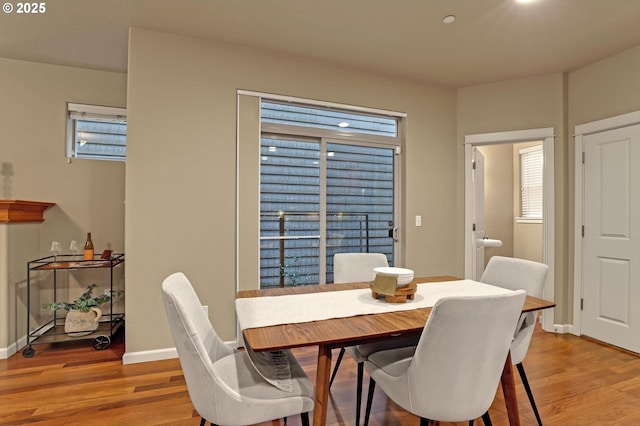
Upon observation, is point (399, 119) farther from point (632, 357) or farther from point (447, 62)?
point (632, 357)

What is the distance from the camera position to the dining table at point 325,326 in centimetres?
130

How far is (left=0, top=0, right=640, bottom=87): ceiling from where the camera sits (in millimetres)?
2428

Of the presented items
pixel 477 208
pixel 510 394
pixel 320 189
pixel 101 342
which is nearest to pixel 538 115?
pixel 477 208

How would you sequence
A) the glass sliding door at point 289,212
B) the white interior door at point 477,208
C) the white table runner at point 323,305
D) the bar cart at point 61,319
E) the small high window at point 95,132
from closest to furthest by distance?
1. the white table runner at point 323,305
2. the bar cart at point 61,319
3. the glass sliding door at point 289,212
4. the small high window at point 95,132
5. the white interior door at point 477,208

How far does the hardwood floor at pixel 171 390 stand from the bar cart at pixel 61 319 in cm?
9

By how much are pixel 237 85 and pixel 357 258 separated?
184 centimetres

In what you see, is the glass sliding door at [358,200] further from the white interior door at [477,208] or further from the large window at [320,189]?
the white interior door at [477,208]

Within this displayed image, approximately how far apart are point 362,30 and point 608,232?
288cm

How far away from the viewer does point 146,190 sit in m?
2.79

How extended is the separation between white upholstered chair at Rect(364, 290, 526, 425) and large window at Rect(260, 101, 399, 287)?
2.11m

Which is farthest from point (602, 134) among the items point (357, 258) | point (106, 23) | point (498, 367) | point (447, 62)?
point (106, 23)

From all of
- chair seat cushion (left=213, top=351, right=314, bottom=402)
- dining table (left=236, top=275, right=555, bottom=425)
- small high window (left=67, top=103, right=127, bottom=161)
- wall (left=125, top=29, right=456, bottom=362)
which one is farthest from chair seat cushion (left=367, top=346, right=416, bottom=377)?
small high window (left=67, top=103, right=127, bottom=161)

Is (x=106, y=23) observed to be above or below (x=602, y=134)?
above

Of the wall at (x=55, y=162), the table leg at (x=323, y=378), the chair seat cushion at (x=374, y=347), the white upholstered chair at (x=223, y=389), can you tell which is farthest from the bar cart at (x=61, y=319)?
the table leg at (x=323, y=378)
